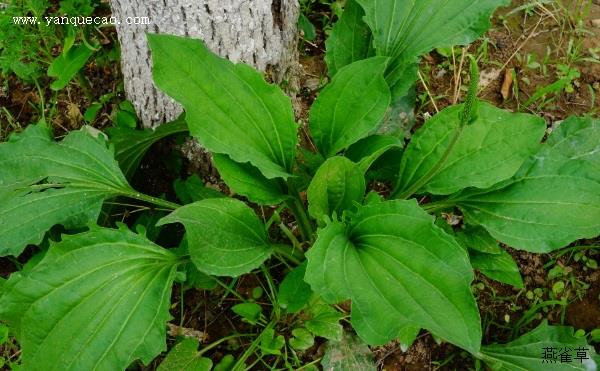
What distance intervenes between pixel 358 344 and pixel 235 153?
3.11ft

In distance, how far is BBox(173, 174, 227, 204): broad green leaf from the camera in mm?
2242

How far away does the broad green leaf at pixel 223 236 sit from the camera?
1.70m

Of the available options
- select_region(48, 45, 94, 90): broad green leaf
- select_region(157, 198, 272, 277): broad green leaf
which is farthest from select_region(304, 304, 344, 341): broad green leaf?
select_region(48, 45, 94, 90): broad green leaf

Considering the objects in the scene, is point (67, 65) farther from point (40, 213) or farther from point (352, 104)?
point (352, 104)

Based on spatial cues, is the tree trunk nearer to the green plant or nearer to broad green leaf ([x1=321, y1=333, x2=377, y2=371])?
the green plant

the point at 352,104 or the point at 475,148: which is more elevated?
the point at 352,104

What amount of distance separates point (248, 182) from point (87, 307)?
0.64m

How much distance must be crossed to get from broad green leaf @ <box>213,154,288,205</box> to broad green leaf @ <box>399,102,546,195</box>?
0.47m

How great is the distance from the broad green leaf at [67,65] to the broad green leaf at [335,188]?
126cm

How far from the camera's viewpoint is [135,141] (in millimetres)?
2266

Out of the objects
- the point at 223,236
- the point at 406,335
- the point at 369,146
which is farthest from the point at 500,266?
the point at 223,236

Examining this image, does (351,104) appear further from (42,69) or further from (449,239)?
(42,69)

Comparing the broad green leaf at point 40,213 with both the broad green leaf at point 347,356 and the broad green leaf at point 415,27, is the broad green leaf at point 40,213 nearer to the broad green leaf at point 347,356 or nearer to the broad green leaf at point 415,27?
the broad green leaf at point 347,356

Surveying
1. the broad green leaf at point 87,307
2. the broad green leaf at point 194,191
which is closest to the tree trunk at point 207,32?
the broad green leaf at point 194,191
